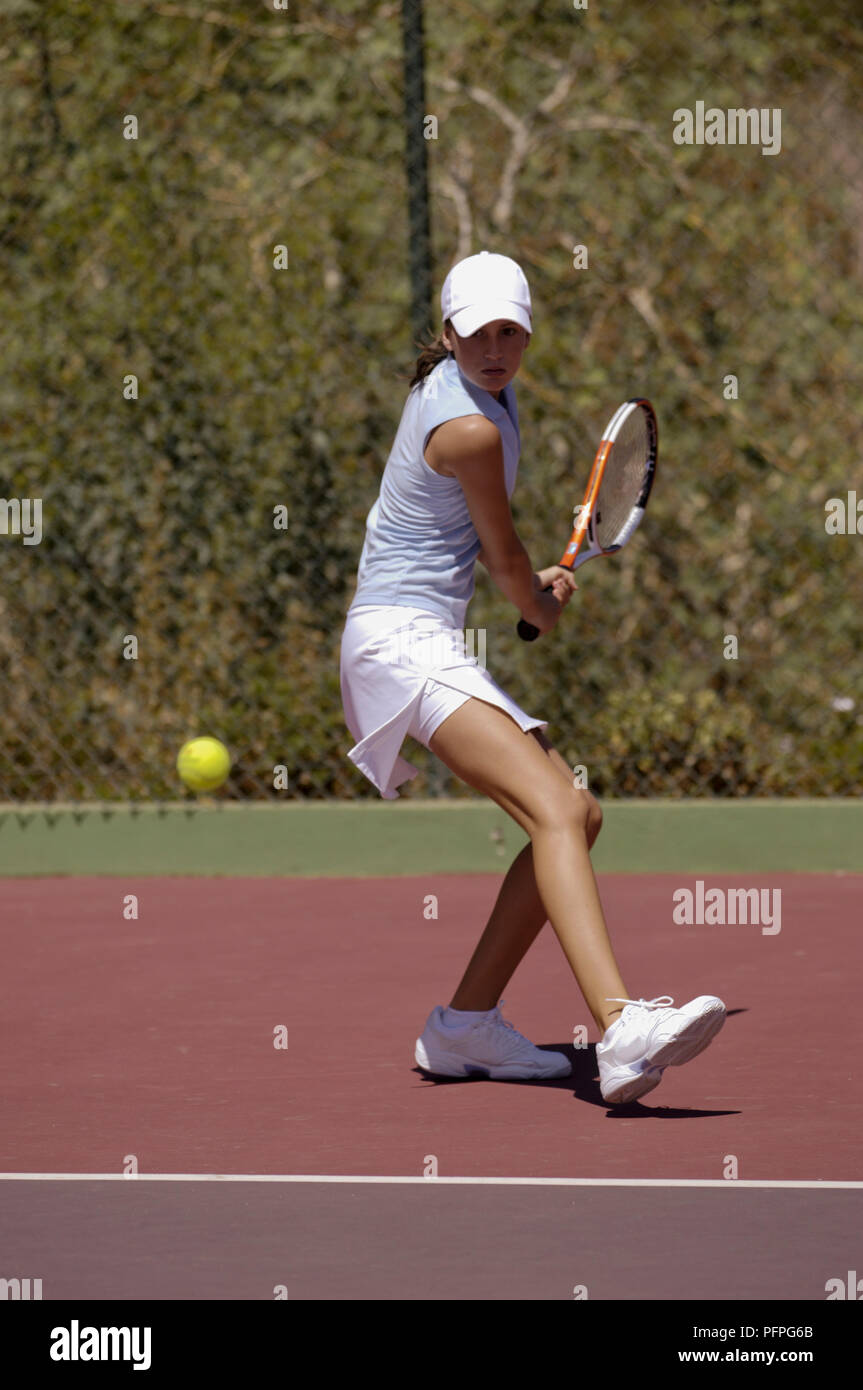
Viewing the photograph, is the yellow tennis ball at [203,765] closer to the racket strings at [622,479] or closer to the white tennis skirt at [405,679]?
the racket strings at [622,479]

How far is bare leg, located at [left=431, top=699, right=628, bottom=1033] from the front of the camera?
466cm

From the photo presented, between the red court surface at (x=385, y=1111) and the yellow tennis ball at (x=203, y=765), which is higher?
the yellow tennis ball at (x=203, y=765)

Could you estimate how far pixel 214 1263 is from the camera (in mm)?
3656

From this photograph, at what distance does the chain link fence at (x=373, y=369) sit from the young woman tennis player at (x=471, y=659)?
10.1 ft

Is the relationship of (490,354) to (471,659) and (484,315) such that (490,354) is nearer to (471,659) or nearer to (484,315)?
(484,315)

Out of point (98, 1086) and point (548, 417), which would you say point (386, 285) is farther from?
point (98, 1086)

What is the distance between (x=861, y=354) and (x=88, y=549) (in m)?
2.76

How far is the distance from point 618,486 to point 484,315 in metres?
1.10

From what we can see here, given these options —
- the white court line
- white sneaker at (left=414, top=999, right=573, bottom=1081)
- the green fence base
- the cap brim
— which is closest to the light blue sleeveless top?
the cap brim

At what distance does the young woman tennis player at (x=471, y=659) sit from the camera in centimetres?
475

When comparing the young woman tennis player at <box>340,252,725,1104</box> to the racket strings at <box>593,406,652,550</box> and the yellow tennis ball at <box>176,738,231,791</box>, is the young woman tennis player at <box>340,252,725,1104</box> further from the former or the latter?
the yellow tennis ball at <box>176,738,231,791</box>

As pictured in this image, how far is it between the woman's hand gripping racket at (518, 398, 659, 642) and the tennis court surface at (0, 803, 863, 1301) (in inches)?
45.0

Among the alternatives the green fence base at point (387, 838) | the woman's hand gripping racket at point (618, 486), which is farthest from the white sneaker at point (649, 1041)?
the green fence base at point (387, 838)
